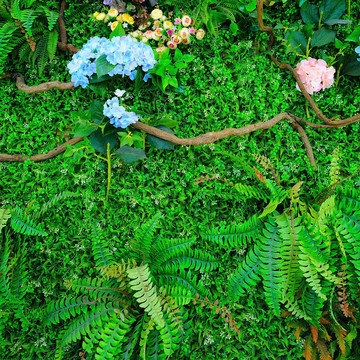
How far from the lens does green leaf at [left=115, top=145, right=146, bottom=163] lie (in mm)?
1976

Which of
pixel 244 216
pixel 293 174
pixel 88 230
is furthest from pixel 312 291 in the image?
pixel 88 230

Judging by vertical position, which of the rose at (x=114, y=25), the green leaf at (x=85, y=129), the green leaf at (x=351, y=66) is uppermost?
the rose at (x=114, y=25)

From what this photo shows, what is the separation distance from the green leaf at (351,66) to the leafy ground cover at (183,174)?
2.7 inches

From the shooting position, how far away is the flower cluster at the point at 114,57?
1869 mm

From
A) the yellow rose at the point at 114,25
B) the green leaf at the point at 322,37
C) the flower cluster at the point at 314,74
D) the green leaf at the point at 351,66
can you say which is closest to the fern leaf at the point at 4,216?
the yellow rose at the point at 114,25

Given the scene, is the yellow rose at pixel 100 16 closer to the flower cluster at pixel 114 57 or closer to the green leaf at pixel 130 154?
the flower cluster at pixel 114 57

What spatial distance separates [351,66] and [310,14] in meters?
0.45

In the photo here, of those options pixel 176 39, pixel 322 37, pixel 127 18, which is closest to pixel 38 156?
pixel 127 18

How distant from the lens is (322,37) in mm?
2207

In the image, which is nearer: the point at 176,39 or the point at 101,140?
the point at 101,140

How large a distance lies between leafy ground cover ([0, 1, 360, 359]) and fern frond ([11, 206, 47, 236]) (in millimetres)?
92

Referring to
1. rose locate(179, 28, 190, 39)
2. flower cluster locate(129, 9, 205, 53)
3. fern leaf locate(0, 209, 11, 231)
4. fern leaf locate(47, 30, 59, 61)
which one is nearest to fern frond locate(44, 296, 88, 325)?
fern leaf locate(0, 209, 11, 231)

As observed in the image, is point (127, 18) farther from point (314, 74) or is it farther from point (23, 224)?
point (23, 224)

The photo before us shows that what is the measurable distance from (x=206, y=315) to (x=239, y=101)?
4.49ft
